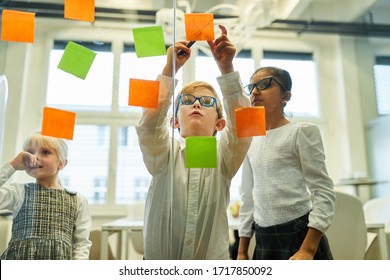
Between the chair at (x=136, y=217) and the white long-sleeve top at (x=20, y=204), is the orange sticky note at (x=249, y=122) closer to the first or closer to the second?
the chair at (x=136, y=217)

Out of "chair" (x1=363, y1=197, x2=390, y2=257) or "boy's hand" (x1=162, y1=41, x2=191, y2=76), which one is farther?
"chair" (x1=363, y1=197, x2=390, y2=257)

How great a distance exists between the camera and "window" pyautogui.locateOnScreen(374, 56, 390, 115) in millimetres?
976

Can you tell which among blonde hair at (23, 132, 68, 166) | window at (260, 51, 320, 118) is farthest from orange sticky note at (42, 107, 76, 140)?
window at (260, 51, 320, 118)

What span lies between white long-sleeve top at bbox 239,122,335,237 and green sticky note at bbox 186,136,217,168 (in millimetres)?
133

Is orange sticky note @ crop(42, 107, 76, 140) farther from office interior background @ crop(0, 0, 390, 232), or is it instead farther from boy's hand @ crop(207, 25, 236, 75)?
boy's hand @ crop(207, 25, 236, 75)

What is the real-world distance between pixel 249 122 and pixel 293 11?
18.4 inches

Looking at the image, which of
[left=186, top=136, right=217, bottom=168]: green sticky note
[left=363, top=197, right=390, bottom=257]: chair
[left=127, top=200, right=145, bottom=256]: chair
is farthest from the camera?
[left=363, top=197, right=390, bottom=257]: chair

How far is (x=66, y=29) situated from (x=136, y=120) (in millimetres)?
310

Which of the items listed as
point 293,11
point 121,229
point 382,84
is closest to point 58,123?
point 121,229

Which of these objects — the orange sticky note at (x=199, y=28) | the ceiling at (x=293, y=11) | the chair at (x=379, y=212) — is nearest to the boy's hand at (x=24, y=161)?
the ceiling at (x=293, y=11)

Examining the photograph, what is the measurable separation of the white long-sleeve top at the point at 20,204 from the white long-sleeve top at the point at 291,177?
0.42 m

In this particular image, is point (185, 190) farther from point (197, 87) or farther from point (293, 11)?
point (293, 11)

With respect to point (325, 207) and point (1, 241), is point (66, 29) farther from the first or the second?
point (325, 207)

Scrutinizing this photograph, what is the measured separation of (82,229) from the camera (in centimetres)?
76
